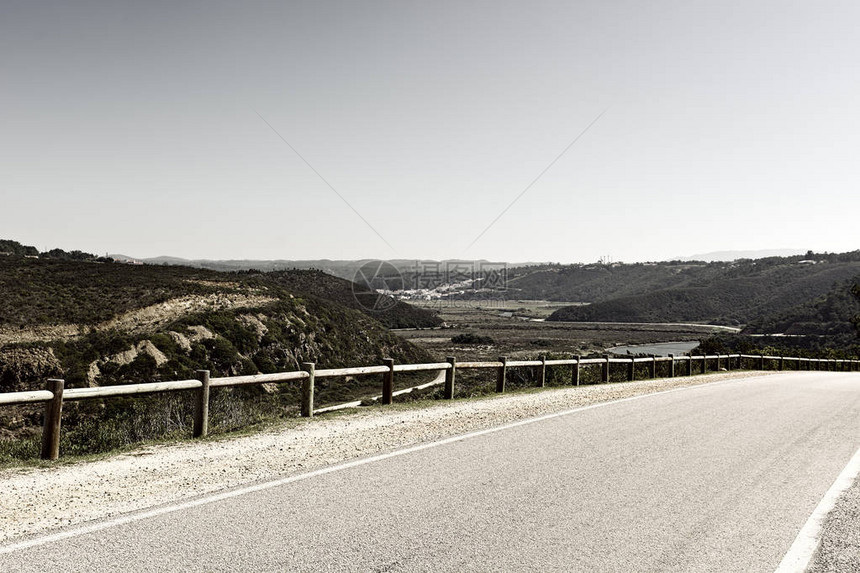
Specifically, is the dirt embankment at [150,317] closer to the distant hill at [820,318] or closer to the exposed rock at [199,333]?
the exposed rock at [199,333]

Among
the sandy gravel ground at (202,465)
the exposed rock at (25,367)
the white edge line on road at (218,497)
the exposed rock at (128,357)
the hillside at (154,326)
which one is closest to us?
the white edge line on road at (218,497)

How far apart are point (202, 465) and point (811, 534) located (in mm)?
6443

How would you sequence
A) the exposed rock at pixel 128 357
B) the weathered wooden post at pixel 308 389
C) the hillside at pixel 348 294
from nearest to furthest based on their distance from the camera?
the weathered wooden post at pixel 308 389 → the exposed rock at pixel 128 357 → the hillside at pixel 348 294

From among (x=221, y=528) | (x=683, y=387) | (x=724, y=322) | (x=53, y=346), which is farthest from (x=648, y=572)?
(x=724, y=322)

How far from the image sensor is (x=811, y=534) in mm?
5180

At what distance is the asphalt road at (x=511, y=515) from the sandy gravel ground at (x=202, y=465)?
0.60 meters

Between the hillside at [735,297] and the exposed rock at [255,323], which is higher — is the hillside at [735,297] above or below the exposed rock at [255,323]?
above

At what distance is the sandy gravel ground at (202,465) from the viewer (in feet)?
18.8

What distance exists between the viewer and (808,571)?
14.5 feet

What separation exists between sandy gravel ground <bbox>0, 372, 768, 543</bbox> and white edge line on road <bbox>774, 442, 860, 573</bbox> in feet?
16.1

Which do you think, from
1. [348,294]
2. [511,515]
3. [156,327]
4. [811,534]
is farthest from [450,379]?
[348,294]

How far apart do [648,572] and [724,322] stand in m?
157

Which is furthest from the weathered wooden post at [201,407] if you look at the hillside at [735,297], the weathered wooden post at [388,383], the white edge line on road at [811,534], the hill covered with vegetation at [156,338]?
the hillside at [735,297]

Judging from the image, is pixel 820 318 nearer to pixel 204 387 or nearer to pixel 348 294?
pixel 348 294
